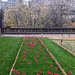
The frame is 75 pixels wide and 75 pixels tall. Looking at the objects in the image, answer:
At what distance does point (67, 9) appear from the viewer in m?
42.5

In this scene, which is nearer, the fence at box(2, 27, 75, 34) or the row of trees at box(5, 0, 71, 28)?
the fence at box(2, 27, 75, 34)

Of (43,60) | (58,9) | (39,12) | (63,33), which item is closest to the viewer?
(43,60)

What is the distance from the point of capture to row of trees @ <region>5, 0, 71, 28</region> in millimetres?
41844

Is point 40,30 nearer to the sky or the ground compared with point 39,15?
nearer to the ground

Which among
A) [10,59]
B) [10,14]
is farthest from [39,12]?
[10,59]

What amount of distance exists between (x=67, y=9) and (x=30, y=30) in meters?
15.0

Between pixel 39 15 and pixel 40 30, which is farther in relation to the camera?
pixel 39 15

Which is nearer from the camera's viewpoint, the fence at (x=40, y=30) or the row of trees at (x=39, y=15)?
the fence at (x=40, y=30)

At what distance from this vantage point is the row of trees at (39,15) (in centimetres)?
4184

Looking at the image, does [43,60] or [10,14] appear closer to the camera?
[43,60]

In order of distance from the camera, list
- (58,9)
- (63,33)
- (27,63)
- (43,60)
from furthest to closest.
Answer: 1. (58,9)
2. (63,33)
3. (43,60)
4. (27,63)

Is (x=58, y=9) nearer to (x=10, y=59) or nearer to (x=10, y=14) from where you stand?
(x=10, y=14)

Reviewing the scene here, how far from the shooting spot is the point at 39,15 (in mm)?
44156

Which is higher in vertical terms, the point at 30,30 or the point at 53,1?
the point at 53,1
